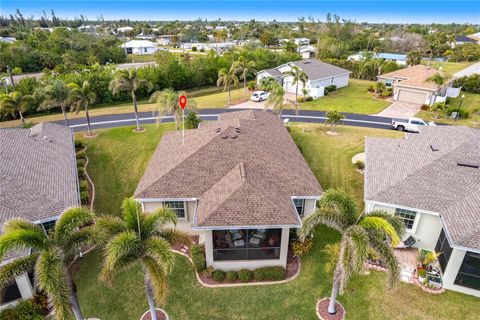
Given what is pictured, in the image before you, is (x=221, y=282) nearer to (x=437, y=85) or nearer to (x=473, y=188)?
(x=473, y=188)

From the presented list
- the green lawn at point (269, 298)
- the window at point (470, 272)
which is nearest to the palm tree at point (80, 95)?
the green lawn at point (269, 298)

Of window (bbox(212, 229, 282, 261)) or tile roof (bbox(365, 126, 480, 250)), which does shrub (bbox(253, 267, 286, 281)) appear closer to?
window (bbox(212, 229, 282, 261))

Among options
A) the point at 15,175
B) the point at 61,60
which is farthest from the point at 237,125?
the point at 61,60

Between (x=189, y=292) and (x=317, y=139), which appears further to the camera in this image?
(x=317, y=139)

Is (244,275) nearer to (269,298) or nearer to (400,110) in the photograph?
(269,298)

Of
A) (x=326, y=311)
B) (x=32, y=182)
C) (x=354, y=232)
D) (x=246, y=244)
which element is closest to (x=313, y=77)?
(x=246, y=244)
